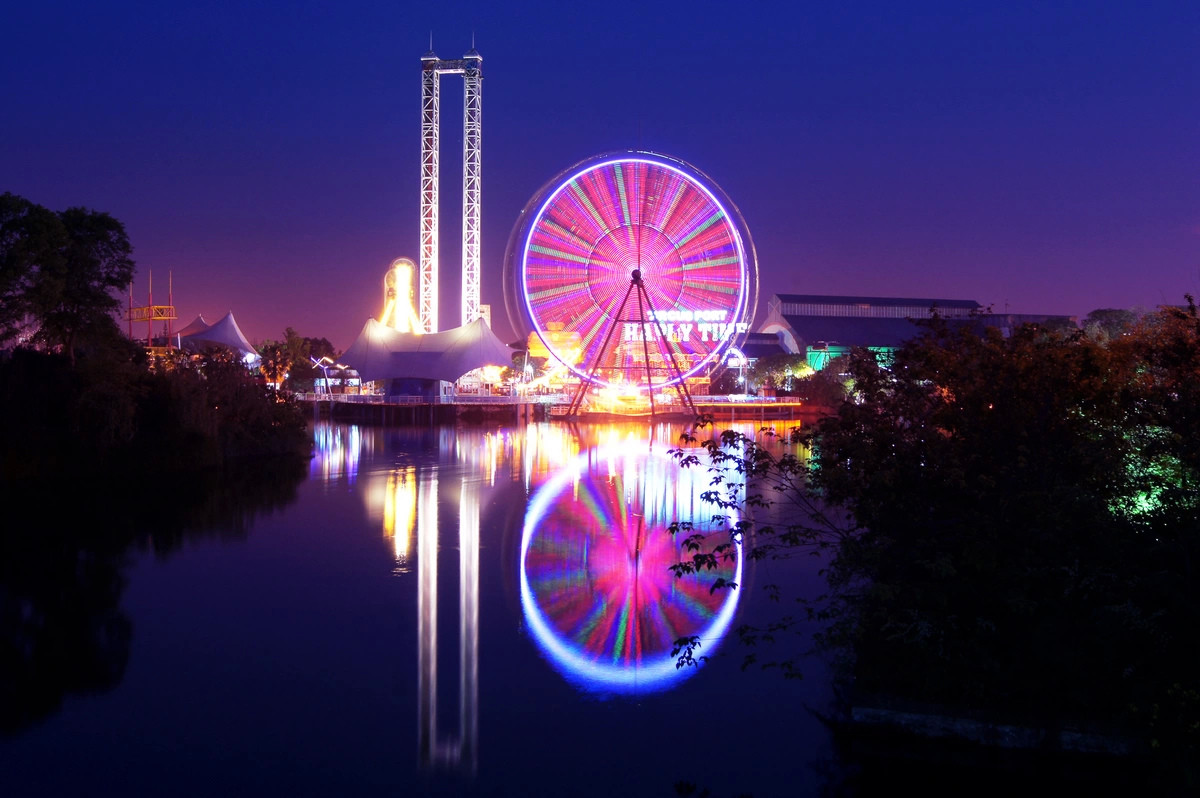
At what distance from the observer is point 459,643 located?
10828 millimetres

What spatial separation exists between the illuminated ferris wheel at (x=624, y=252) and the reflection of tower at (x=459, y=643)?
18.5 meters

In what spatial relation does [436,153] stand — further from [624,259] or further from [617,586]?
[617,586]

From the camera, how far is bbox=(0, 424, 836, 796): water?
25.1 feet

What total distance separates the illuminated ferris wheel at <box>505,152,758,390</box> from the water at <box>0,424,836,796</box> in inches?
769

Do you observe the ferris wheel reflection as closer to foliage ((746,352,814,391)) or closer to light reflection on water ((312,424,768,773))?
light reflection on water ((312,424,768,773))

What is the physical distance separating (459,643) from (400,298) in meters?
54.7

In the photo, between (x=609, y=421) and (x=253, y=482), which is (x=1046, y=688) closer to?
(x=253, y=482)

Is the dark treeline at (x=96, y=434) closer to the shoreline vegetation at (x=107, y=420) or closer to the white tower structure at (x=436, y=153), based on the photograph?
the shoreline vegetation at (x=107, y=420)

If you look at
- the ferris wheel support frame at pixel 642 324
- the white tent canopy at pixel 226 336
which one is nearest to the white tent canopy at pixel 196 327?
the white tent canopy at pixel 226 336

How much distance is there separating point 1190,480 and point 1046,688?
1992mm

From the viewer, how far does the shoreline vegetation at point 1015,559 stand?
731 cm

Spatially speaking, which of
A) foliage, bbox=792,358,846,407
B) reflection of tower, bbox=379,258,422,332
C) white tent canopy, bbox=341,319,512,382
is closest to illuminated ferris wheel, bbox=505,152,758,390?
foliage, bbox=792,358,846,407

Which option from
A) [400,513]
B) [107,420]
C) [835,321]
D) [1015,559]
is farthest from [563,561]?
[835,321]

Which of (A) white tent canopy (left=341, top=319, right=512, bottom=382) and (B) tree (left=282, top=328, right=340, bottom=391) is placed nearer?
(A) white tent canopy (left=341, top=319, right=512, bottom=382)
